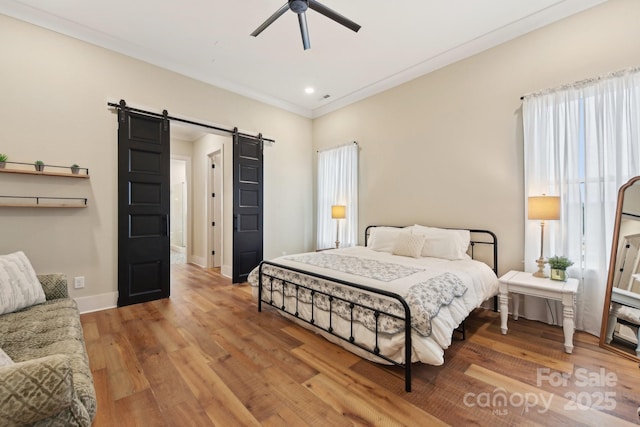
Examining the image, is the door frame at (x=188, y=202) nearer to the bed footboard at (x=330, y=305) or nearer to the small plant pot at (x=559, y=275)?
the bed footboard at (x=330, y=305)

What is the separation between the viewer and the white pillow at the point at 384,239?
376cm

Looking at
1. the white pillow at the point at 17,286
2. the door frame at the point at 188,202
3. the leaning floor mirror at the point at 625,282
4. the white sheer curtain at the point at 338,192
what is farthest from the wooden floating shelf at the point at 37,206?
the leaning floor mirror at the point at 625,282

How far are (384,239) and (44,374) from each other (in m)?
3.44

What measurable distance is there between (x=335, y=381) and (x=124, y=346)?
6.19 ft

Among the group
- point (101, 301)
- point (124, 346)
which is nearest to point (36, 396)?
point (124, 346)

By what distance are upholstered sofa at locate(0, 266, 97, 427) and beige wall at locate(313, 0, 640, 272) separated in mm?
3719

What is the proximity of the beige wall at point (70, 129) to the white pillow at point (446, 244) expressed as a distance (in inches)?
144

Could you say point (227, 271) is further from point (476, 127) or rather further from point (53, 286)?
point (476, 127)

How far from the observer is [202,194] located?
6012 millimetres

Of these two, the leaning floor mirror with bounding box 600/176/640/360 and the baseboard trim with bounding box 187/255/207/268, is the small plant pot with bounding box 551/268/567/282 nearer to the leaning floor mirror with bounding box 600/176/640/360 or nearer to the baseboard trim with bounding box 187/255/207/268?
the leaning floor mirror with bounding box 600/176/640/360

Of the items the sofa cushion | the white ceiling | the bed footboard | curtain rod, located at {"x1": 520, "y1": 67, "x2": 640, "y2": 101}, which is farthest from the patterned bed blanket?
the white ceiling

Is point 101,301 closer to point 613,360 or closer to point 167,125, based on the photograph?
point 167,125

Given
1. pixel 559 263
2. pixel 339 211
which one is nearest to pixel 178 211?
pixel 339 211

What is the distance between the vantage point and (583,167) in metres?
2.66
